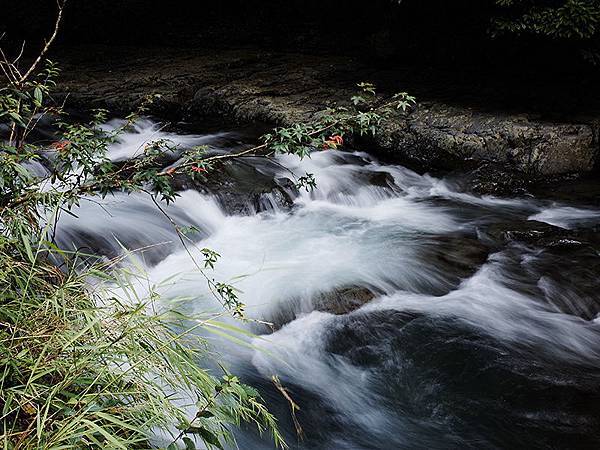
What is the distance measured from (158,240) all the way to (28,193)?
2946 mm

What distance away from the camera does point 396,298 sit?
4.83m

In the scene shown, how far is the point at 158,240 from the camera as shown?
5.59 m

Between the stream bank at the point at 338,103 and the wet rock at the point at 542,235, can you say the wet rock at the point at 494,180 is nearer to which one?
the stream bank at the point at 338,103

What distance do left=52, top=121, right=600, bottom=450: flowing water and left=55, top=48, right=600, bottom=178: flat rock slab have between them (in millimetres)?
617

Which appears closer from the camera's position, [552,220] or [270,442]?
[270,442]

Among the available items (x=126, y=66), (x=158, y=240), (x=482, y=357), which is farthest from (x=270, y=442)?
(x=126, y=66)

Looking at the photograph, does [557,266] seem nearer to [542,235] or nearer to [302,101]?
[542,235]

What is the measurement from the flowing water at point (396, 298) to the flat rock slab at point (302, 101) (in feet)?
2.02

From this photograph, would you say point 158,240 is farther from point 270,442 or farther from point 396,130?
point 396,130

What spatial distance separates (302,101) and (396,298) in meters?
4.69

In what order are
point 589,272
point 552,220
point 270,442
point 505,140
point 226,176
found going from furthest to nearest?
point 505,140, point 226,176, point 552,220, point 589,272, point 270,442

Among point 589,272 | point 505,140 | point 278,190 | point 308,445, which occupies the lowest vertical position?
point 308,445

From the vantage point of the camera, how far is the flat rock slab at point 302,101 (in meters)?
7.11

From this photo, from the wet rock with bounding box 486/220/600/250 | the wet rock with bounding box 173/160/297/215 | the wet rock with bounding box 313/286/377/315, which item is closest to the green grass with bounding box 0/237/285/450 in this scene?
the wet rock with bounding box 313/286/377/315
